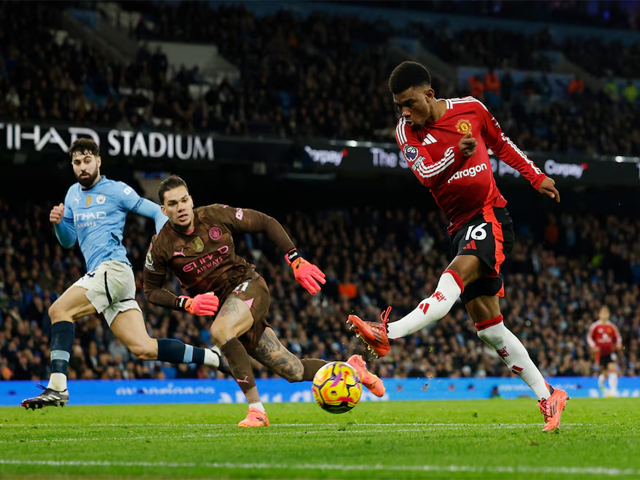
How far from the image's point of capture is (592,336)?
21.6 meters

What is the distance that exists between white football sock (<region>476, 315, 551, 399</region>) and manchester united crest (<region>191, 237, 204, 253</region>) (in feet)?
8.49

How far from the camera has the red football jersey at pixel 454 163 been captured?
24.5 ft

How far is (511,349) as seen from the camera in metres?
7.84

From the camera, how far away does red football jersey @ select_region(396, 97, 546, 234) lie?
7.48 metres

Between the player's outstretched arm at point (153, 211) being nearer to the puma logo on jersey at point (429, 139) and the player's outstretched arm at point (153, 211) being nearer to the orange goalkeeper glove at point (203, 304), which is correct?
the orange goalkeeper glove at point (203, 304)

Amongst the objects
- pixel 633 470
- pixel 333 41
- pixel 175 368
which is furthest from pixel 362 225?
pixel 633 470

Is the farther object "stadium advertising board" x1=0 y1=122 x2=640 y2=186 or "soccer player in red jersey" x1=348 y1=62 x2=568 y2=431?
"stadium advertising board" x1=0 y1=122 x2=640 y2=186

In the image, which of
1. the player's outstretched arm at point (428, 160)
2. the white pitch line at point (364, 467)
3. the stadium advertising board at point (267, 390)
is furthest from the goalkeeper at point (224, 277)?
the stadium advertising board at point (267, 390)

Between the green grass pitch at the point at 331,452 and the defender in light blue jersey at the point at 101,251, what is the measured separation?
3.17 feet

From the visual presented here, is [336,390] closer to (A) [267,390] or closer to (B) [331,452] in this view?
(B) [331,452]

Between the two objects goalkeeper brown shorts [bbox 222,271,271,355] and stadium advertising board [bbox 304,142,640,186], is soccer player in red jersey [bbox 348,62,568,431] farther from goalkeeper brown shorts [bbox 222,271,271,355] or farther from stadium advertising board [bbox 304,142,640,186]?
stadium advertising board [bbox 304,142,640,186]

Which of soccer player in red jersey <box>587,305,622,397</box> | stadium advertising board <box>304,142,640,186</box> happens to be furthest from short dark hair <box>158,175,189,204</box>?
soccer player in red jersey <box>587,305,622,397</box>

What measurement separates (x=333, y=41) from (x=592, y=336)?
12.2m

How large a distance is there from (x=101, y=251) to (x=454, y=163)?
388 cm
